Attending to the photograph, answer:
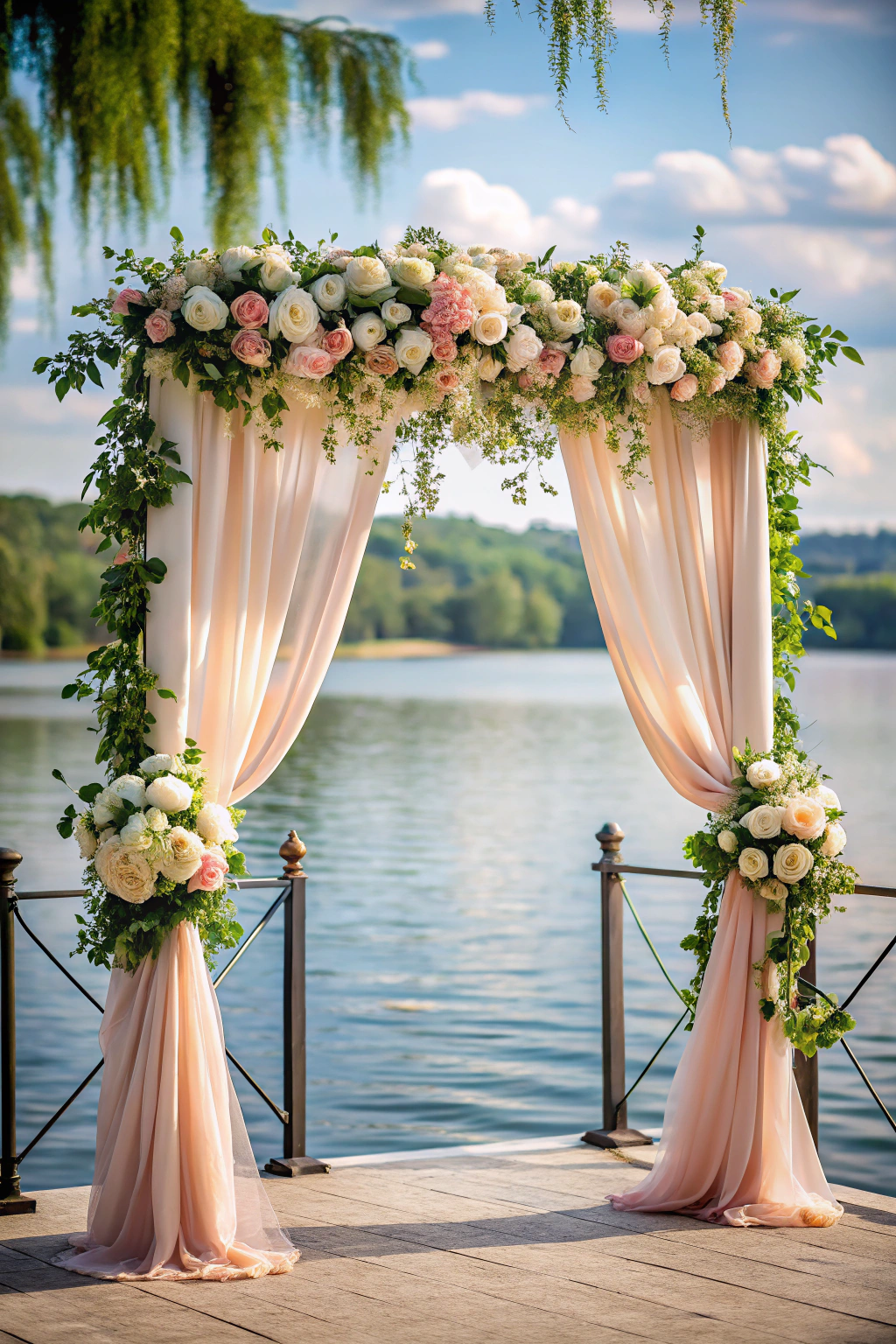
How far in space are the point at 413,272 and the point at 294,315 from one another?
12.8 inches

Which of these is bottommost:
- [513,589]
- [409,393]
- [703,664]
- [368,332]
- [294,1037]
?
[294,1037]

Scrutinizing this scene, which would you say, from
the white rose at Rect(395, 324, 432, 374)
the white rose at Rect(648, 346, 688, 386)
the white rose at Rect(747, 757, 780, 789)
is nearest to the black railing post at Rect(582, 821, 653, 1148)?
the white rose at Rect(747, 757, 780, 789)

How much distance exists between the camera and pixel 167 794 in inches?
130

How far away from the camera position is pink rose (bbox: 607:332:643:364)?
3.68 meters

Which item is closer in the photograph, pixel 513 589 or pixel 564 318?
pixel 564 318

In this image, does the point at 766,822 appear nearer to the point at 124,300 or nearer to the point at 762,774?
the point at 762,774

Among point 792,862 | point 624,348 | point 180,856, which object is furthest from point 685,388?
point 180,856

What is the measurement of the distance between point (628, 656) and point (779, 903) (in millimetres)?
755

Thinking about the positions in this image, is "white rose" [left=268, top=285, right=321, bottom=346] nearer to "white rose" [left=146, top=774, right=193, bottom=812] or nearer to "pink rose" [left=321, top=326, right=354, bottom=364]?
"pink rose" [left=321, top=326, right=354, bottom=364]

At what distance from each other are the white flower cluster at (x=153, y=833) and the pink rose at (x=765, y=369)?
1.80 meters

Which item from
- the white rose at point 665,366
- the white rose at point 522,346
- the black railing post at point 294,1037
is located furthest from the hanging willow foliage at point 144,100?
the black railing post at point 294,1037

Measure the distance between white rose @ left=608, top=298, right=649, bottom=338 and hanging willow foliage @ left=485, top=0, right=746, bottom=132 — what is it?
0.49 meters

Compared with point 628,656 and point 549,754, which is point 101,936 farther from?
point 549,754

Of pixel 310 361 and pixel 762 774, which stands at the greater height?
pixel 310 361
